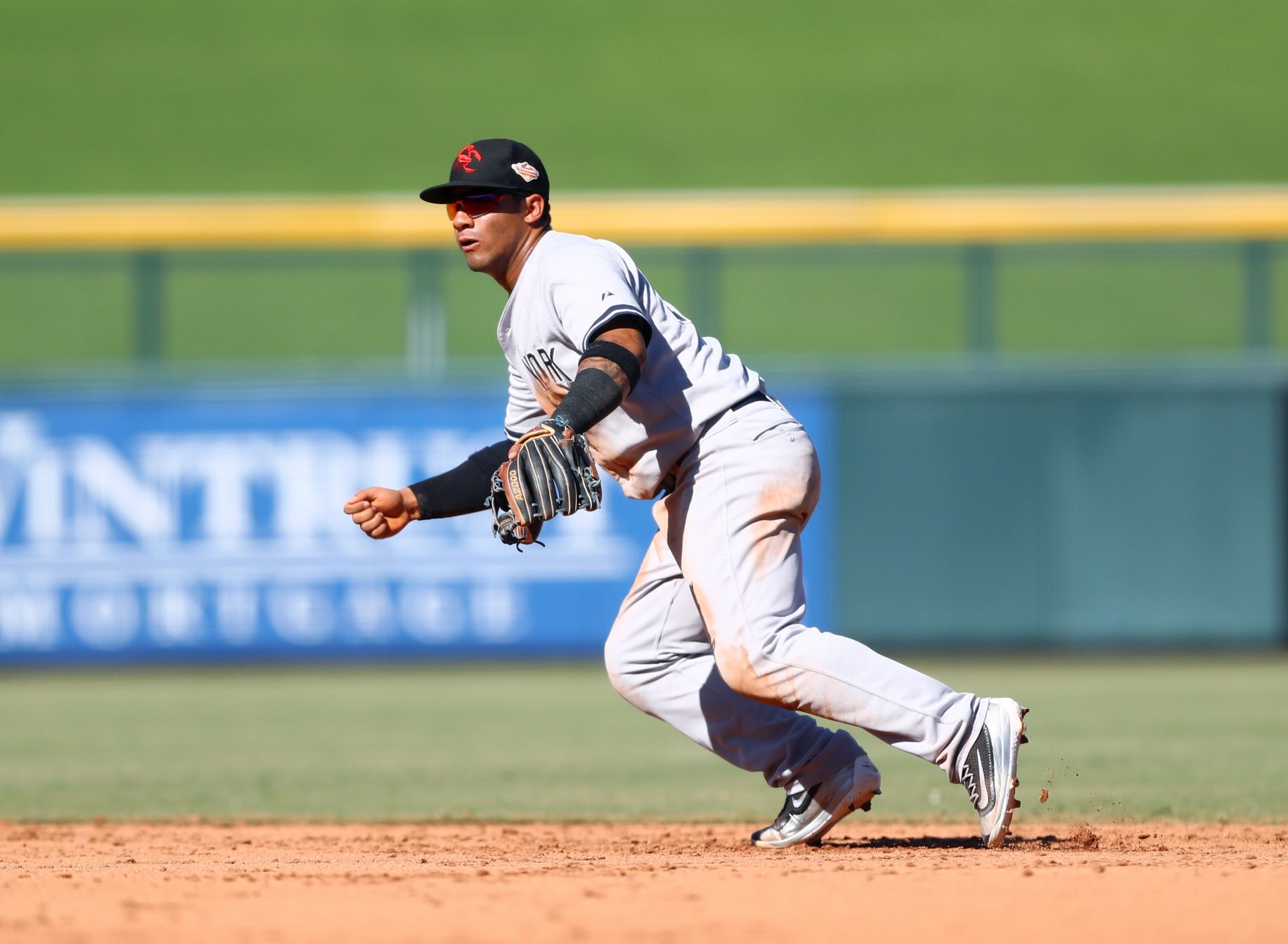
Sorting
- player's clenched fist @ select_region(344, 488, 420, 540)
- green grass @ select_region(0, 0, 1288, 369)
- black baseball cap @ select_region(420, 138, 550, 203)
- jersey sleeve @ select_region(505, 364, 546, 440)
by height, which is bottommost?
player's clenched fist @ select_region(344, 488, 420, 540)

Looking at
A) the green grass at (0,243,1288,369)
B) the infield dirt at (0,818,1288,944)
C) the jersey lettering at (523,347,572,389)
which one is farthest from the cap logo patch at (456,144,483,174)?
the green grass at (0,243,1288,369)

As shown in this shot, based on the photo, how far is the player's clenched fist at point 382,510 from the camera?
14.6 ft

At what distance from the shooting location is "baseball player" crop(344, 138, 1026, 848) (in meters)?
3.97

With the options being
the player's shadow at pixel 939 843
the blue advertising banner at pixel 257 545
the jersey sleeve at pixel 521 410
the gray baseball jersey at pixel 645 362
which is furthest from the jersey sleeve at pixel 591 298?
the blue advertising banner at pixel 257 545

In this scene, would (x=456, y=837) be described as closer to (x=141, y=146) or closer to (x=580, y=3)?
(x=141, y=146)

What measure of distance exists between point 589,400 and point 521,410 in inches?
34.7

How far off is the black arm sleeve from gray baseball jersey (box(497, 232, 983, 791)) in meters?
0.26

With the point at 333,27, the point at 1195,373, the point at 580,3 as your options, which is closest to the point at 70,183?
the point at 333,27

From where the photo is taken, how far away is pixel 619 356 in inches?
152

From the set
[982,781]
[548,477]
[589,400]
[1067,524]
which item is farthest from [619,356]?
[1067,524]

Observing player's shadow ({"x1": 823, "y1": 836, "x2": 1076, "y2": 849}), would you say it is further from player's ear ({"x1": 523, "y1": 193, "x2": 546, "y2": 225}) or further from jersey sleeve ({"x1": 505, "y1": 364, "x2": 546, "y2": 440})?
player's ear ({"x1": 523, "y1": 193, "x2": 546, "y2": 225})

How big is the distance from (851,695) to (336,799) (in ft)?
8.52

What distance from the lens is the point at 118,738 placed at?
26.9 ft

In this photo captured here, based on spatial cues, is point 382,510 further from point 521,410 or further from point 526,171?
point 526,171
